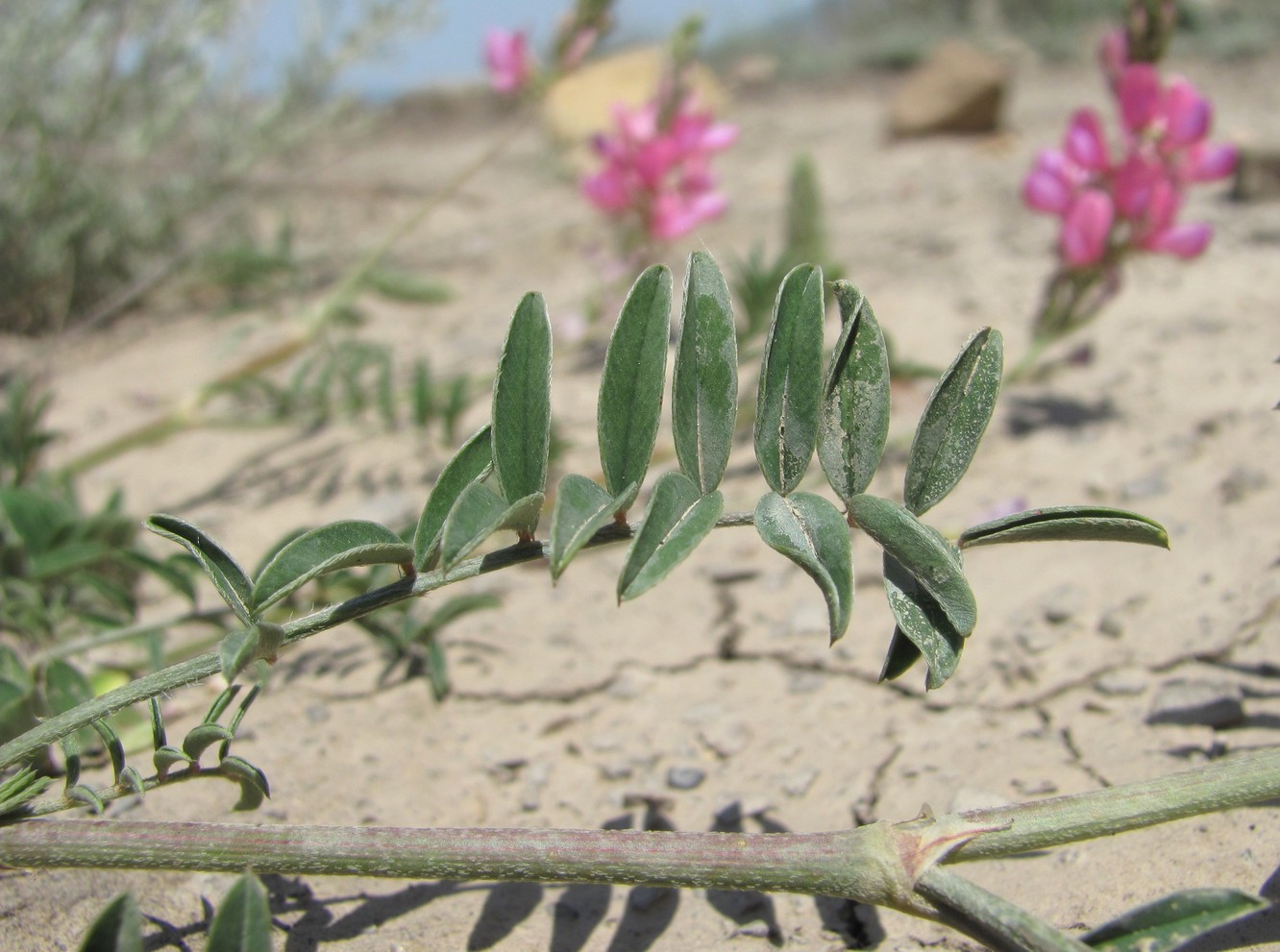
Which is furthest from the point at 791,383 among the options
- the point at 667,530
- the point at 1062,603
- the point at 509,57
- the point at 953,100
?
the point at 953,100

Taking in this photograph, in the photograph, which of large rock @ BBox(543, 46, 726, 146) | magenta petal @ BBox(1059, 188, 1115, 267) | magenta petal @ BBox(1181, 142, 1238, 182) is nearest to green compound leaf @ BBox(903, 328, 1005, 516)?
magenta petal @ BBox(1059, 188, 1115, 267)

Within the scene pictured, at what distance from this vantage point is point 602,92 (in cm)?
538

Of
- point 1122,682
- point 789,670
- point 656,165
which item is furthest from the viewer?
point 656,165

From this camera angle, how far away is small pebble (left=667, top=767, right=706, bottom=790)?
115cm

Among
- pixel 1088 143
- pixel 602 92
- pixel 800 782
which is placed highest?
pixel 602 92

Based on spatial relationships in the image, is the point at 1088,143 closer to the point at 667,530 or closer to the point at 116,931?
the point at 667,530

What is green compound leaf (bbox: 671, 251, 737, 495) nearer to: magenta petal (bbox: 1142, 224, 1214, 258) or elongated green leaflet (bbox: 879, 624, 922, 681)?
elongated green leaflet (bbox: 879, 624, 922, 681)

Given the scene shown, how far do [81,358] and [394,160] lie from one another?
322cm

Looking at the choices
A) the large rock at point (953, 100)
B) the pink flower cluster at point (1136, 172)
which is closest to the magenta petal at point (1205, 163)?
the pink flower cluster at point (1136, 172)

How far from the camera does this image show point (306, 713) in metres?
1.31

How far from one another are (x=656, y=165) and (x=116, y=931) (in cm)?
175

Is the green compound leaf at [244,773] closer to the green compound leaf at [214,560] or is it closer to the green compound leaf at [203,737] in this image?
the green compound leaf at [203,737]

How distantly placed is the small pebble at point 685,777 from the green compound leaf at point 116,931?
639 mm

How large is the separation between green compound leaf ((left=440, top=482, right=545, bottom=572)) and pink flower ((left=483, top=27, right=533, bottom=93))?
6.24ft
